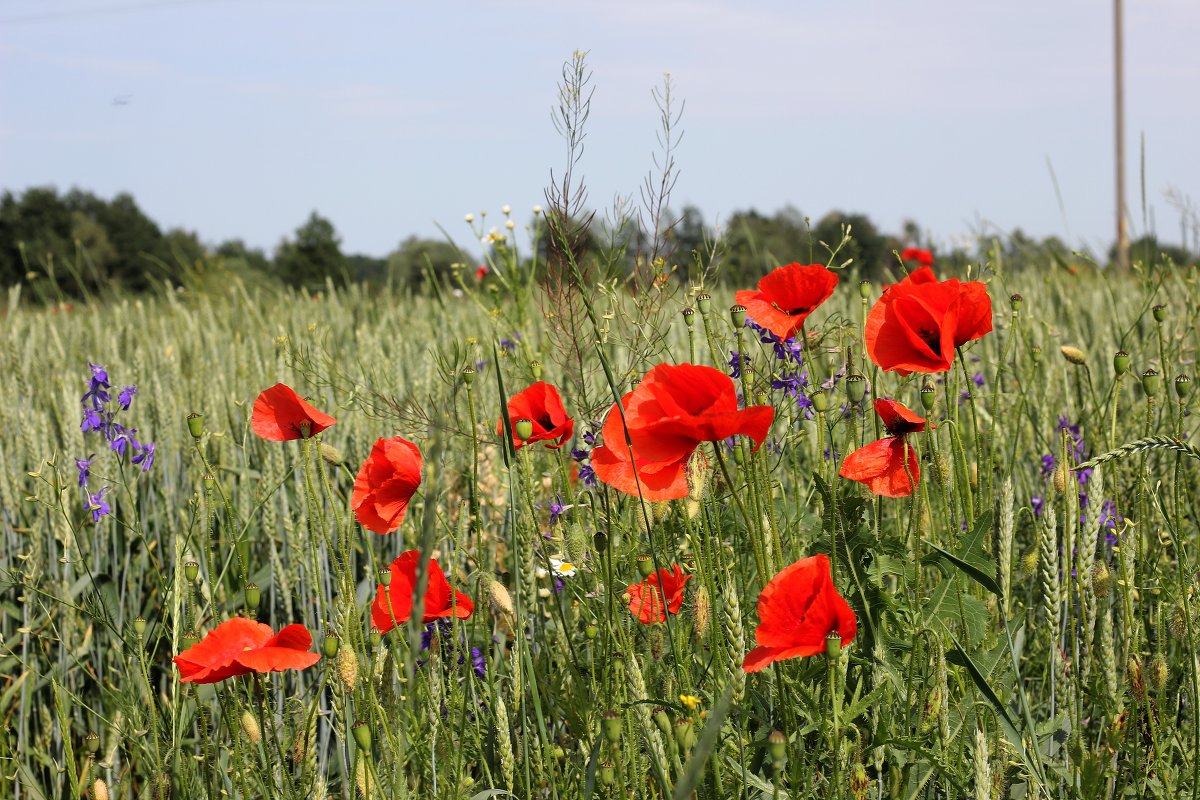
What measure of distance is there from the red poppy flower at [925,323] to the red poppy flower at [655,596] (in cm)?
35

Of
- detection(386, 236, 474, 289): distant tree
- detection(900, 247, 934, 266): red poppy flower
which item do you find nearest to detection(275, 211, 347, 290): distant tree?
detection(386, 236, 474, 289): distant tree

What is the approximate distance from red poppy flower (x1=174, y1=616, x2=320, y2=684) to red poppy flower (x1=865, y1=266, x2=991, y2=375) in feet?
2.18

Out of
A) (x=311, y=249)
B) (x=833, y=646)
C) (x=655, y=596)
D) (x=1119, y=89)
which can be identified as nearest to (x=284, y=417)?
(x=655, y=596)

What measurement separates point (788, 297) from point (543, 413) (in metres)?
0.33

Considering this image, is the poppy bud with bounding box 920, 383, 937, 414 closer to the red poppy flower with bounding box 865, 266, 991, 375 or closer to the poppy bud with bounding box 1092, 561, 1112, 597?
the red poppy flower with bounding box 865, 266, 991, 375

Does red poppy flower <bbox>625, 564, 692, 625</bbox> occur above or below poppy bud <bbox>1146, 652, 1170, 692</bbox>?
above

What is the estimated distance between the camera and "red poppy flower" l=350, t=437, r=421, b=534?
1170mm

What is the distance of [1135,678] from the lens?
1.13m

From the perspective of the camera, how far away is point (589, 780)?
97 cm

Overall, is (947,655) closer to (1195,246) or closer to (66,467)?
(66,467)

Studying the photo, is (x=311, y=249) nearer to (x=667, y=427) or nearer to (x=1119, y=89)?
(x=1119, y=89)

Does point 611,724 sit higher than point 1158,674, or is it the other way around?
point 611,724

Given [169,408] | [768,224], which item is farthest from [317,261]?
[169,408]

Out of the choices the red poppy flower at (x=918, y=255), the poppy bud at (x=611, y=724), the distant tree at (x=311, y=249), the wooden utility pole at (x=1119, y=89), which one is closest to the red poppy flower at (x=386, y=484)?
the poppy bud at (x=611, y=724)
